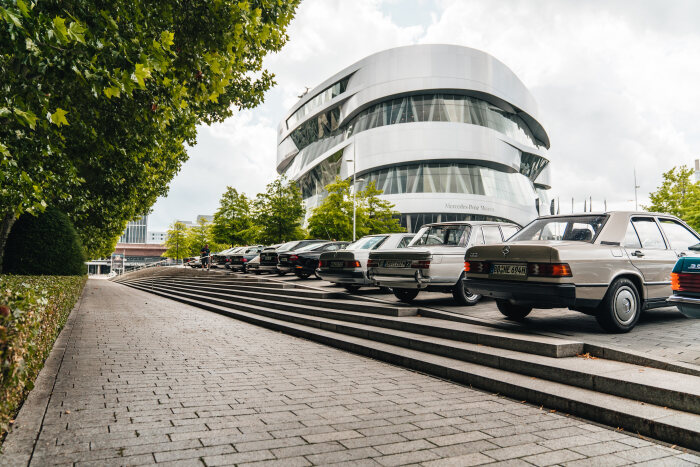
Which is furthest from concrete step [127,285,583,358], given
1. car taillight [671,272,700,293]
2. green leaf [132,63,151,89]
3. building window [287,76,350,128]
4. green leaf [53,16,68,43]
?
building window [287,76,350,128]

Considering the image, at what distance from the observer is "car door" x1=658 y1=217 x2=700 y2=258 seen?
23.3 ft

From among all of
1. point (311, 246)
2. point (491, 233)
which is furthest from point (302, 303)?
point (311, 246)

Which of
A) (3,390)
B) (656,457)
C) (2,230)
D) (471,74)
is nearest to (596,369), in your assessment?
(656,457)

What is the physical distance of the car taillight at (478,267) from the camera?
A: 6.76 meters

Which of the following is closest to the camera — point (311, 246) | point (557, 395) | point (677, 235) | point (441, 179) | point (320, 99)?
point (557, 395)

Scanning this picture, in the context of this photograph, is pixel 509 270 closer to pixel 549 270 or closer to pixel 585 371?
pixel 549 270

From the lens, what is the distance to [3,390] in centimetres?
273

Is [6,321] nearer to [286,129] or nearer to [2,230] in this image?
[2,230]

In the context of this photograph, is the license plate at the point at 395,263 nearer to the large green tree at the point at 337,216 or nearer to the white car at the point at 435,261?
the white car at the point at 435,261

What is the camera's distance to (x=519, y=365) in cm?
512

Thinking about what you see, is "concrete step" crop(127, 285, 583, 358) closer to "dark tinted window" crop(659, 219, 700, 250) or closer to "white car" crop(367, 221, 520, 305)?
"white car" crop(367, 221, 520, 305)

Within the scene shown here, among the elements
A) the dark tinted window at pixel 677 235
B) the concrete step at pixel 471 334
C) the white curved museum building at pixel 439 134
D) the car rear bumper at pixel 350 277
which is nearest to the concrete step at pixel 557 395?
the concrete step at pixel 471 334

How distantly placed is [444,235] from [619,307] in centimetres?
405

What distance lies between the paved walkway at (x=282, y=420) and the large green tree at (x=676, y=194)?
40.4 meters
